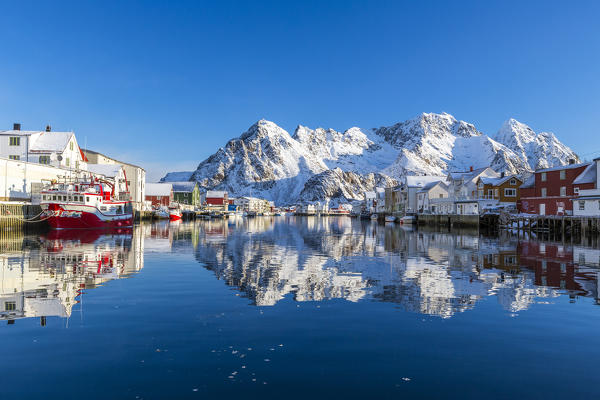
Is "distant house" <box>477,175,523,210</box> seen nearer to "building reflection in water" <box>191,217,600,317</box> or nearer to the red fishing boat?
"building reflection in water" <box>191,217,600,317</box>

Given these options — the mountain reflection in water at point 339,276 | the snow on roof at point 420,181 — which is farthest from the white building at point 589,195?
the snow on roof at point 420,181

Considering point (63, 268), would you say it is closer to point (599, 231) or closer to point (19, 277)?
point (19, 277)

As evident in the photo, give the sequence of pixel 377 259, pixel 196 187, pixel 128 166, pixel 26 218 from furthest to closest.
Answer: pixel 196 187 → pixel 128 166 → pixel 26 218 → pixel 377 259

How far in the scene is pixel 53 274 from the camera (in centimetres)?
1803

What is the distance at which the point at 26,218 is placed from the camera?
47125mm

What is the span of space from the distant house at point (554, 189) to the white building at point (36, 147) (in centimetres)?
7894

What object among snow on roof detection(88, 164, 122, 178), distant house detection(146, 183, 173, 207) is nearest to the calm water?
snow on roof detection(88, 164, 122, 178)

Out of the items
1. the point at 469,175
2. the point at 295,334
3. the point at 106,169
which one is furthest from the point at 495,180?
the point at 295,334

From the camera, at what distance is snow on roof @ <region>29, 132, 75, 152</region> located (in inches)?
2530

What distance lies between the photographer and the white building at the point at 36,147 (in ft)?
207

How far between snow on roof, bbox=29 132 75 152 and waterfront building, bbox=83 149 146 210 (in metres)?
15.1

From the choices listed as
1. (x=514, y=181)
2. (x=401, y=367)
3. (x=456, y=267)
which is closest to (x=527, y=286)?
(x=456, y=267)

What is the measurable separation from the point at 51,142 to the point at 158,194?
204 feet

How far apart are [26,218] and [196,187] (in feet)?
360
